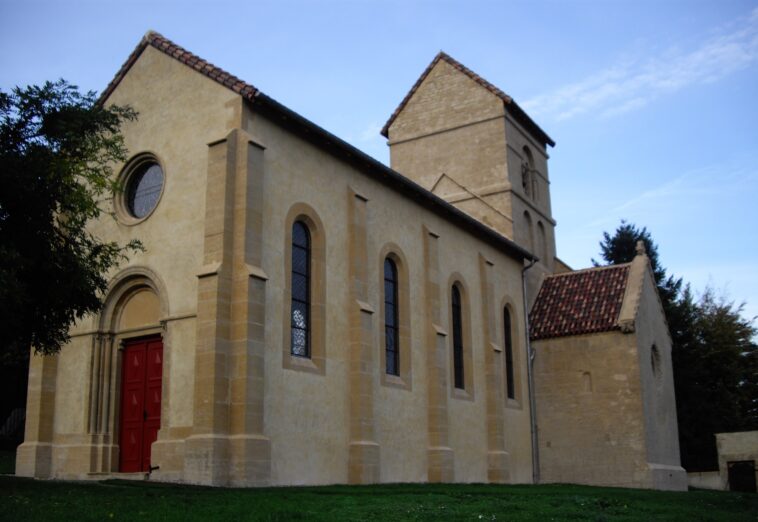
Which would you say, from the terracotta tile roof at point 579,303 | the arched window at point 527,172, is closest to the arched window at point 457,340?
the terracotta tile roof at point 579,303

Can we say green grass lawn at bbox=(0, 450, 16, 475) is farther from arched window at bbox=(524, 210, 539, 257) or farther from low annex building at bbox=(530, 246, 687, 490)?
arched window at bbox=(524, 210, 539, 257)

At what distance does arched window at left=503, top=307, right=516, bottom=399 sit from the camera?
96.4ft

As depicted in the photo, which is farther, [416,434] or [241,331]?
[416,434]

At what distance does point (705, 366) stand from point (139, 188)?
32461 millimetres

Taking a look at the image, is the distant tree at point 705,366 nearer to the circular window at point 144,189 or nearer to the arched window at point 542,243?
the arched window at point 542,243

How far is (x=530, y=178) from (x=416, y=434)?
17.6m

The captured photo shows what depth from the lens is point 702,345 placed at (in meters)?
42.1

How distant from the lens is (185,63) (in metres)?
19.5

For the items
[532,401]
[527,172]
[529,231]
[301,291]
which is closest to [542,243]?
[529,231]

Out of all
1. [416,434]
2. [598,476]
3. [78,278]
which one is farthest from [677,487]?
[78,278]

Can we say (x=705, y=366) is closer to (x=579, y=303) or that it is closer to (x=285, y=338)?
(x=579, y=303)

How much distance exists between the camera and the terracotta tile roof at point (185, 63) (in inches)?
715

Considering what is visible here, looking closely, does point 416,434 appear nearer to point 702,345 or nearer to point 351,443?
point 351,443

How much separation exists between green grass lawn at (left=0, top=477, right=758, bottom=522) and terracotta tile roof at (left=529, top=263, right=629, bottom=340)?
42.2ft
